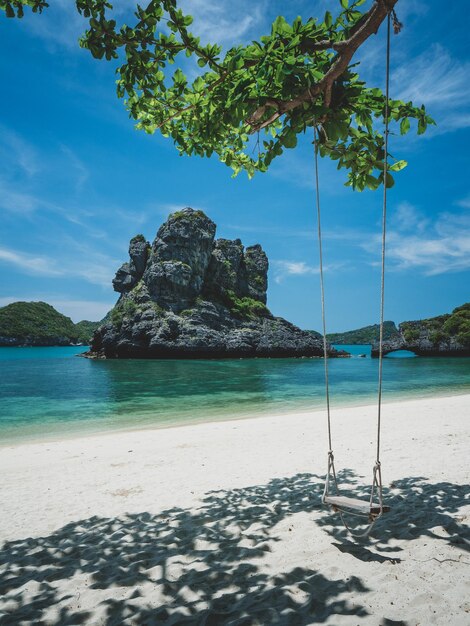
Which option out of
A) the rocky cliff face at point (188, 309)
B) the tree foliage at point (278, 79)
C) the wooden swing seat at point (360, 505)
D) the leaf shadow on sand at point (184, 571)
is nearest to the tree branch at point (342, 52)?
the tree foliage at point (278, 79)

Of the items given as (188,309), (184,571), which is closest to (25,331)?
(188,309)

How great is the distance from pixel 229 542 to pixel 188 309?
83.0m

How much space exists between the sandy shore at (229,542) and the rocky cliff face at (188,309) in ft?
236

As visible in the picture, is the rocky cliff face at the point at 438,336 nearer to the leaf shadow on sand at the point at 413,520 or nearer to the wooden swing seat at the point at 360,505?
the leaf shadow on sand at the point at 413,520

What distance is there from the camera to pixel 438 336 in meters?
91.1

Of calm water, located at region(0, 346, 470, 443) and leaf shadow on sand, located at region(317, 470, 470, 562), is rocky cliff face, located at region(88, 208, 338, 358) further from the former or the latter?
leaf shadow on sand, located at region(317, 470, 470, 562)

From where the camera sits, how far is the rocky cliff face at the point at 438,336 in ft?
290

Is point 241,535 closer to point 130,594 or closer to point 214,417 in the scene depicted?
point 130,594

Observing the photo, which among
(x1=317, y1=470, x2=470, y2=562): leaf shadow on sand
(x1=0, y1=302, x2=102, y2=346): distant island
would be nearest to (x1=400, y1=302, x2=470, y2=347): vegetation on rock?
(x1=317, y1=470, x2=470, y2=562): leaf shadow on sand

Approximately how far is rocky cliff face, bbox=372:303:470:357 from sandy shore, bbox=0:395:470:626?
88028 mm

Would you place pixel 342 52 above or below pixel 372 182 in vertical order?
above

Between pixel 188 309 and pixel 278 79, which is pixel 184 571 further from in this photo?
pixel 188 309

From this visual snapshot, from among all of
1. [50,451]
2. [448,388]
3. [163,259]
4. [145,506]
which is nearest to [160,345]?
[163,259]

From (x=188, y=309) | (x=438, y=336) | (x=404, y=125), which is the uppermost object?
(x=188, y=309)
